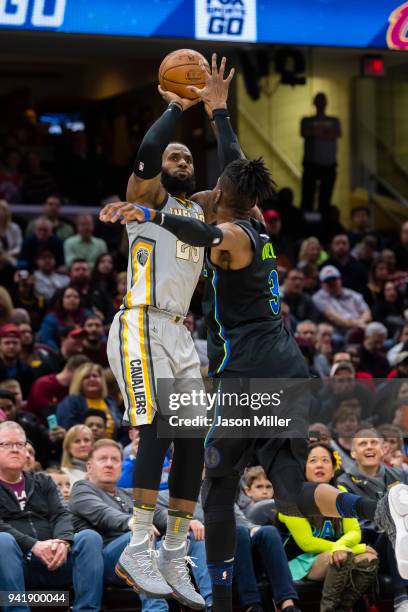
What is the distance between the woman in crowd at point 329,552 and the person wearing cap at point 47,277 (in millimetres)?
5169

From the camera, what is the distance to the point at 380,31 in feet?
48.3

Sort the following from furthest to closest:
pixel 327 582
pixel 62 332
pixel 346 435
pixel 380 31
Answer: pixel 380 31 → pixel 62 332 → pixel 346 435 → pixel 327 582

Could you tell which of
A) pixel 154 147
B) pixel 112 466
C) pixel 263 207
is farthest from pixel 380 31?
pixel 154 147

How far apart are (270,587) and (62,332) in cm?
433

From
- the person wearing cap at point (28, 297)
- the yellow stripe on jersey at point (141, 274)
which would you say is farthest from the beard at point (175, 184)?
the person wearing cap at point (28, 297)

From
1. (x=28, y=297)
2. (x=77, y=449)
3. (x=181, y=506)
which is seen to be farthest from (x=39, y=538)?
(x=28, y=297)

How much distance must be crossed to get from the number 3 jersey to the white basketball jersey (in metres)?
0.15

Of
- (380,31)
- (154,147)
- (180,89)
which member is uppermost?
(380,31)

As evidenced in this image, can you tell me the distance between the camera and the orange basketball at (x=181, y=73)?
682 centimetres

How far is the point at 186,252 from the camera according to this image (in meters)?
6.70

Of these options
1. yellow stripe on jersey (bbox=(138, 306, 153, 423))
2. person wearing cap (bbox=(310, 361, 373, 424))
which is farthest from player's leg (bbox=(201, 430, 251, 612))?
person wearing cap (bbox=(310, 361, 373, 424))

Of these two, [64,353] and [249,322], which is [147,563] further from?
[64,353]

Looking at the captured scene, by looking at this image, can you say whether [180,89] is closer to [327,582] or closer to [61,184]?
[327,582]

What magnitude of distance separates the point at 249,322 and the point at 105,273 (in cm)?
A: 702
